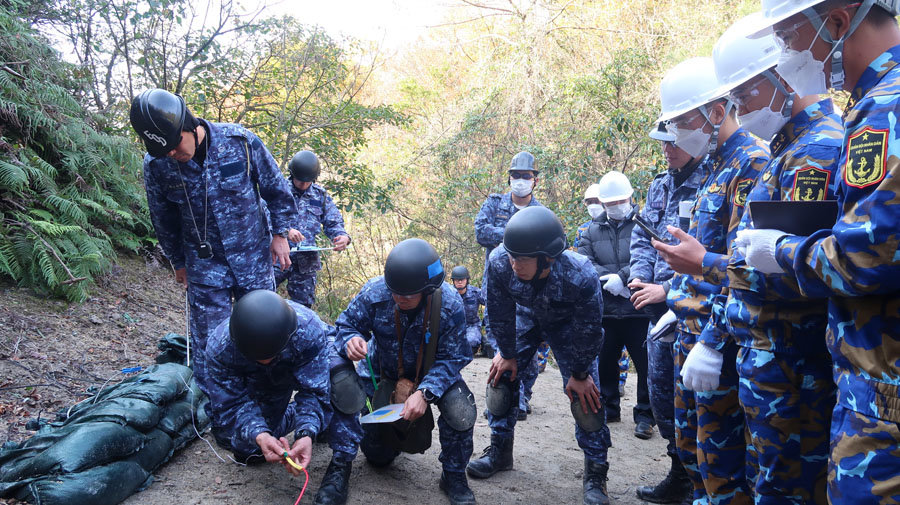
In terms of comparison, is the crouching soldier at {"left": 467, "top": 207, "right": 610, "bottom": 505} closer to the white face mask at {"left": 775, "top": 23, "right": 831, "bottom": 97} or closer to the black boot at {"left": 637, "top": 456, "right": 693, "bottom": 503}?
the black boot at {"left": 637, "top": 456, "right": 693, "bottom": 503}

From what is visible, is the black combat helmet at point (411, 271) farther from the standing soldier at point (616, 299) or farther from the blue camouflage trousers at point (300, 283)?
the blue camouflage trousers at point (300, 283)

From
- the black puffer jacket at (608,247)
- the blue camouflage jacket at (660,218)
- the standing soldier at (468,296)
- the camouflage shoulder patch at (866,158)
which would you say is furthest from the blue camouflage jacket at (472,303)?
the camouflage shoulder patch at (866,158)

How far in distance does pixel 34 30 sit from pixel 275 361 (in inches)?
234

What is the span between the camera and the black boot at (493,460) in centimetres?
386

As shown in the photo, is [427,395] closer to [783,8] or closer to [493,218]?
[783,8]

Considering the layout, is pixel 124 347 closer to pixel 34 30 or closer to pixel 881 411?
pixel 34 30

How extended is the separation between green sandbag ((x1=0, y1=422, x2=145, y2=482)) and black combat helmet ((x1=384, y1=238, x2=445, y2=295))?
1611 millimetres

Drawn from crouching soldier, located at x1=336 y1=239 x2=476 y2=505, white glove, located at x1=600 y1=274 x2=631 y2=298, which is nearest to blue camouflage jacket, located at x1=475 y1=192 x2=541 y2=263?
white glove, located at x1=600 y1=274 x2=631 y2=298

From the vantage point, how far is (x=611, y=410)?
518 centimetres

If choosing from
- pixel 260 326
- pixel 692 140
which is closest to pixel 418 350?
pixel 260 326

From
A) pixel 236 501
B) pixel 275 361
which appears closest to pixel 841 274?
pixel 275 361

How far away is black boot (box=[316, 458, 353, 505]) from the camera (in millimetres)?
3197

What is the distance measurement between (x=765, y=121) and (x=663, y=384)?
1.88 meters

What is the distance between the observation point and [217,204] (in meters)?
3.80
